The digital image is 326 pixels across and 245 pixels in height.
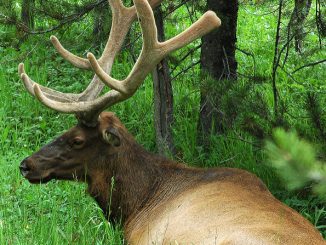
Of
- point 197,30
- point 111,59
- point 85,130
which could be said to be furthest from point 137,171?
point 197,30

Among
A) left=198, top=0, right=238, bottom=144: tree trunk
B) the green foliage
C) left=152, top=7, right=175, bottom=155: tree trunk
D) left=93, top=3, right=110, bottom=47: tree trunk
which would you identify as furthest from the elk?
the green foliage

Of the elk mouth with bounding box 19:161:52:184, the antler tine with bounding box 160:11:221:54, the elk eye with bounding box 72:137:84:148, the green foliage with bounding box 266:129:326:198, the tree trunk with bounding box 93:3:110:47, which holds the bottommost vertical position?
the elk mouth with bounding box 19:161:52:184

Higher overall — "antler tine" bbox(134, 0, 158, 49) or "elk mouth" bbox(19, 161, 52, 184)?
"antler tine" bbox(134, 0, 158, 49)

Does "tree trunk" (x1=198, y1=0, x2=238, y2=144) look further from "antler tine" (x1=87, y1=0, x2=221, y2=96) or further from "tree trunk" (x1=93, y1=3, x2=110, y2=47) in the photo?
"antler tine" (x1=87, y1=0, x2=221, y2=96)

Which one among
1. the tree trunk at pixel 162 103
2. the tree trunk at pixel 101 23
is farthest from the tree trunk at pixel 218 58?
the tree trunk at pixel 101 23

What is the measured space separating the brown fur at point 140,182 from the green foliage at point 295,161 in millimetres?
2549

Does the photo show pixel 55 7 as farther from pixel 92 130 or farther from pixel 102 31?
pixel 92 130

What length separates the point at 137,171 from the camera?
6273 millimetres

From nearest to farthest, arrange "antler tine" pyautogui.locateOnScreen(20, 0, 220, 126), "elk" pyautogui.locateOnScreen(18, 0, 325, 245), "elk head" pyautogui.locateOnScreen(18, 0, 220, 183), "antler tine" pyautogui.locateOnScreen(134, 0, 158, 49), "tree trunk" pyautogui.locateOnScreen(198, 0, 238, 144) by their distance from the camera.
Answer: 1. "antler tine" pyautogui.locateOnScreen(134, 0, 158, 49)
2. "elk" pyautogui.locateOnScreen(18, 0, 325, 245)
3. "antler tine" pyautogui.locateOnScreen(20, 0, 220, 126)
4. "elk head" pyautogui.locateOnScreen(18, 0, 220, 183)
5. "tree trunk" pyautogui.locateOnScreen(198, 0, 238, 144)

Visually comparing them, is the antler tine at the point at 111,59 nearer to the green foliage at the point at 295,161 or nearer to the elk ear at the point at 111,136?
the elk ear at the point at 111,136

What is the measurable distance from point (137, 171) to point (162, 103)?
5.06ft

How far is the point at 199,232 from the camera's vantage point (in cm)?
519

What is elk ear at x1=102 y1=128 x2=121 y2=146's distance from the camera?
6129mm

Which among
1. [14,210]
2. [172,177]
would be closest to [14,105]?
[14,210]
